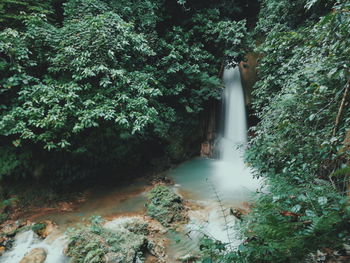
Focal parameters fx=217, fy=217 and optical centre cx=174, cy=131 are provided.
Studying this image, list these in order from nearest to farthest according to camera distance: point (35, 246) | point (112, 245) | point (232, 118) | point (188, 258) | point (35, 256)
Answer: point (188, 258) → point (112, 245) → point (35, 256) → point (35, 246) → point (232, 118)

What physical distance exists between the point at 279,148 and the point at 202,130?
7305 mm

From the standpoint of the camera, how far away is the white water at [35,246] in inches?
170

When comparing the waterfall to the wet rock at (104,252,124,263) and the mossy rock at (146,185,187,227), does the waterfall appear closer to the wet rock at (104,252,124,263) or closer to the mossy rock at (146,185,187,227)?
the mossy rock at (146,185,187,227)

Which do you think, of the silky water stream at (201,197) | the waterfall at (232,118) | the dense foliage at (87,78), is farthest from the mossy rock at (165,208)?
the waterfall at (232,118)

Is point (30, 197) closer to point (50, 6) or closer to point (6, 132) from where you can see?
point (6, 132)

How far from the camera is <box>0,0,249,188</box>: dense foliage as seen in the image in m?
5.43

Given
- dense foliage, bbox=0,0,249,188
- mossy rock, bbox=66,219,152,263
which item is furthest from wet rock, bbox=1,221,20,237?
mossy rock, bbox=66,219,152,263

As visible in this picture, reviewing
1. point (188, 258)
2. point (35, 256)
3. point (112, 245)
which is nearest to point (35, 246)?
point (35, 256)

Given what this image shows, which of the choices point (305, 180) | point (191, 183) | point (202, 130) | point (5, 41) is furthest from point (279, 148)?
point (202, 130)

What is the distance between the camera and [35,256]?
4.29 m

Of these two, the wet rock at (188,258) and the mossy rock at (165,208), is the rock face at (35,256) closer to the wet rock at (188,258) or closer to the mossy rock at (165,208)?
the mossy rock at (165,208)

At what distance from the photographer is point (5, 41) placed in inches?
204

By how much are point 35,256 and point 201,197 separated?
4328 millimetres

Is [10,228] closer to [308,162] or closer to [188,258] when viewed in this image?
[188,258]
